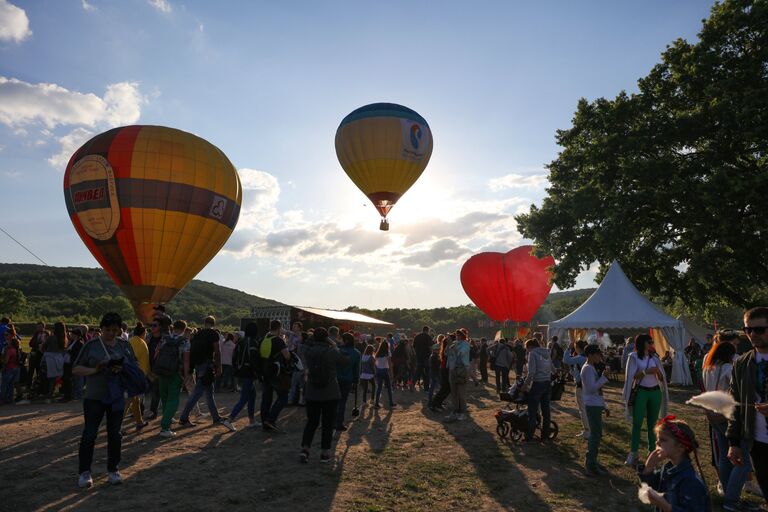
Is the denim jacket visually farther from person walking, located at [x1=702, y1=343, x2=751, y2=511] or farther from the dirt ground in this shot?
the dirt ground

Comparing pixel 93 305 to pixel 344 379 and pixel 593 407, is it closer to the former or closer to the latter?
pixel 344 379

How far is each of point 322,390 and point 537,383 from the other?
12.5ft

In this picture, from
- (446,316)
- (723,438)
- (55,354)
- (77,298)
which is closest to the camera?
(723,438)

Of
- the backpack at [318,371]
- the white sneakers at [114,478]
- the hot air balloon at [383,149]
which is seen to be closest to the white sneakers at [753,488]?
the backpack at [318,371]

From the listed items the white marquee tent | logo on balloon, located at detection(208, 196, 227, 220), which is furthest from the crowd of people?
logo on balloon, located at detection(208, 196, 227, 220)

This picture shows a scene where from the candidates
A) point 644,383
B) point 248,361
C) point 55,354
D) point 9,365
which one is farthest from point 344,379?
point 9,365

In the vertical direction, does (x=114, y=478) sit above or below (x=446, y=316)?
below

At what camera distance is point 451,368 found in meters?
11.3

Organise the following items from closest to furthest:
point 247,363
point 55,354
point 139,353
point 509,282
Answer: point 139,353, point 247,363, point 55,354, point 509,282

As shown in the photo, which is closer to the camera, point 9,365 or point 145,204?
point 9,365

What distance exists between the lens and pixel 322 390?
24.6 feet

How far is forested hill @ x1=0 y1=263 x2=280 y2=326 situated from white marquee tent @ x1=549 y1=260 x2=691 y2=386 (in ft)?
236

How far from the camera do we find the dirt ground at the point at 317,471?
5.90 metres

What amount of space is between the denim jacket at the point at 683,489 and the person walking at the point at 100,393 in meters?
5.59
